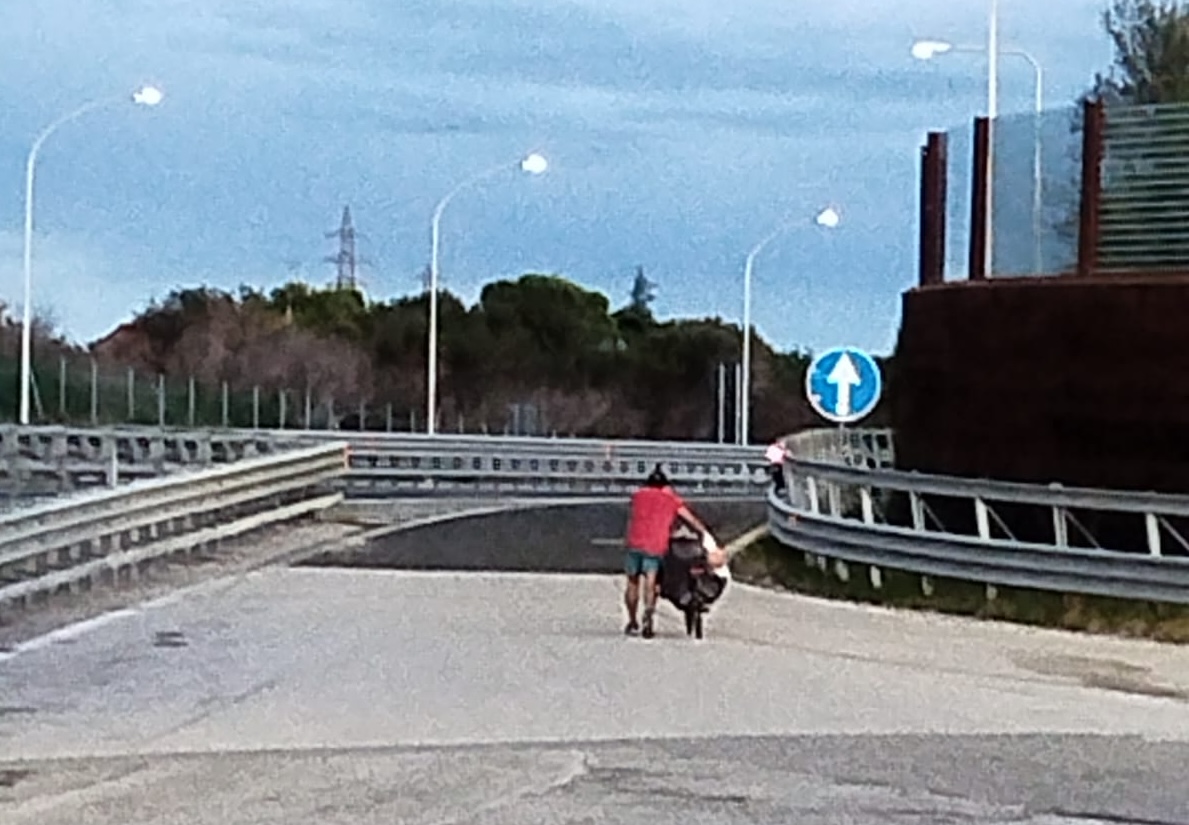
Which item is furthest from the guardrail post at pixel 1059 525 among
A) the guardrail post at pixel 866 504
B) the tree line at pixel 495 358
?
the tree line at pixel 495 358

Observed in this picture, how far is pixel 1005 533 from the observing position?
26438mm

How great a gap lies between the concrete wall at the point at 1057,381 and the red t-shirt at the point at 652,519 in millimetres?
6489

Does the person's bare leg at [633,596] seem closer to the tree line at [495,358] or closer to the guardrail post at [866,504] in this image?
the guardrail post at [866,504]

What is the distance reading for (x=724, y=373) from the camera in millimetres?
82625

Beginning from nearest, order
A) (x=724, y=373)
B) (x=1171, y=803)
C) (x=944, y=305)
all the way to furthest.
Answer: (x=1171, y=803), (x=944, y=305), (x=724, y=373)

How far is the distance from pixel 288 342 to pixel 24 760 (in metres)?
78.1

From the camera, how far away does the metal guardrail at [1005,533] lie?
866 inches

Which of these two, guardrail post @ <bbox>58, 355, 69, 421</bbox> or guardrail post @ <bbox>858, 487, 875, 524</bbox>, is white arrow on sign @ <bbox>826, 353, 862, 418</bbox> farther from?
guardrail post @ <bbox>58, 355, 69, 421</bbox>

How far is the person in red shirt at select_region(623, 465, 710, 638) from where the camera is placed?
2109cm

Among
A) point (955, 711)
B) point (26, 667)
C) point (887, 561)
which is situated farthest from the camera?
point (887, 561)

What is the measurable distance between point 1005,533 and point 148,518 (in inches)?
345

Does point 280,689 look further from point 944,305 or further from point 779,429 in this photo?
point 779,429

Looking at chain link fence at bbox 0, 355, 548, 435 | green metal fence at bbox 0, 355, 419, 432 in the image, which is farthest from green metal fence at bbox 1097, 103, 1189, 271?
green metal fence at bbox 0, 355, 419, 432

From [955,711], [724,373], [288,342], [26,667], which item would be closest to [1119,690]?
[955,711]
